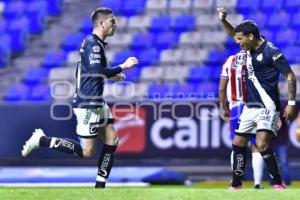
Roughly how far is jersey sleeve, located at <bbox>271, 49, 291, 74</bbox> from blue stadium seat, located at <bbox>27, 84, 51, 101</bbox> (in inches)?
389

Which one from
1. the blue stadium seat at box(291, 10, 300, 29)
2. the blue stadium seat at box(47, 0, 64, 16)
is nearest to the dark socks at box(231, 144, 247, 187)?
the blue stadium seat at box(291, 10, 300, 29)

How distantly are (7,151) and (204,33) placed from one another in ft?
19.2

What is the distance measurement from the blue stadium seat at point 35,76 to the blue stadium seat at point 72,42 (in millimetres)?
968

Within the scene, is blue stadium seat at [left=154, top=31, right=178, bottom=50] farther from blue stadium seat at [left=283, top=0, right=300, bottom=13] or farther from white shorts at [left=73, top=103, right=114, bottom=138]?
white shorts at [left=73, top=103, right=114, bottom=138]

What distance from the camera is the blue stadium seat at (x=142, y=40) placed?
20938 millimetres

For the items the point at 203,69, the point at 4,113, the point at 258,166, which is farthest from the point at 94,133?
the point at 203,69

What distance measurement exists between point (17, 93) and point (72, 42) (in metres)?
2.17

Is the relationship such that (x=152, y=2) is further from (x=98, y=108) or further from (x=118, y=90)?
(x=98, y=108)

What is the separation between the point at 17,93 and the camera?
20.2m

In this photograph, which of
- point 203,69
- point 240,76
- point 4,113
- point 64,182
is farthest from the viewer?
point 203,69

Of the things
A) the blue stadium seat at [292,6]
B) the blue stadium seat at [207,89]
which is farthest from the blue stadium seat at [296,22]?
the blue stadium seat at [207,89]

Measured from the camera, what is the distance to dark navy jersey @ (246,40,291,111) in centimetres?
999

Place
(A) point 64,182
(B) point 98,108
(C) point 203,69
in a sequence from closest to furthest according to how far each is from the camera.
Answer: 1. (B) point 98,108
2. (A) point 64,182
3. (C) point 203,69

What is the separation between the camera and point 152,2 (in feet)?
72.5
